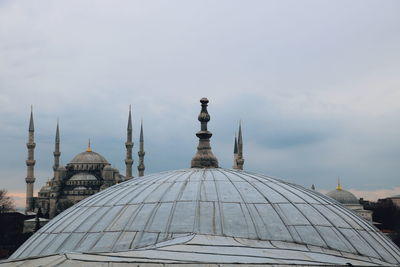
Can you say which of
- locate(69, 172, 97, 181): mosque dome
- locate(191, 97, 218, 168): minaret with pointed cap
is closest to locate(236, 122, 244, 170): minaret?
locate(69, 172, 97, 181): mosque dome

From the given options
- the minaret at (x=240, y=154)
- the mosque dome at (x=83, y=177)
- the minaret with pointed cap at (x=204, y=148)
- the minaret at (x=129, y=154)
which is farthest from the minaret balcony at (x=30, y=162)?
the minaret with pointed cap at (x=204, y=148)

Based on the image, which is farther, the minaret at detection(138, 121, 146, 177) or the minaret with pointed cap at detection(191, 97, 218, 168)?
the minaret at detection(138, 121, 146, 177)

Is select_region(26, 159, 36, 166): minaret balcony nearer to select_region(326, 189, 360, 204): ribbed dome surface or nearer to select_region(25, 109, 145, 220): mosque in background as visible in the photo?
select_region(25, 109, 145, 220): mosque in background

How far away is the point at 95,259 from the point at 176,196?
12.5 ft

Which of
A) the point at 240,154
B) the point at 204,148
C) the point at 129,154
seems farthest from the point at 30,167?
the point at 204,148

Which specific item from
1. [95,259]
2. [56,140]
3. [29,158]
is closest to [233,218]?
[95,259]

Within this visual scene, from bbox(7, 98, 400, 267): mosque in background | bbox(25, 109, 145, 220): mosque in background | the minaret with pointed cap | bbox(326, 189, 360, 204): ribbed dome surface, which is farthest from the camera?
bbox(326, 189, 360, 204): ribbed dome surface

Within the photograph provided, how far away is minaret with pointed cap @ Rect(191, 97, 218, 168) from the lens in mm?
14578

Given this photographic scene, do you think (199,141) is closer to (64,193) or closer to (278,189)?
(278,189)

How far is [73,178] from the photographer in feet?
407

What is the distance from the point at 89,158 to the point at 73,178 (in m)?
7.26

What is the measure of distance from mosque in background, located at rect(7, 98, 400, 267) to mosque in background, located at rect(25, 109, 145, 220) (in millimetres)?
100520

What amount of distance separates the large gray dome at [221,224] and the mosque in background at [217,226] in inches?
0.6

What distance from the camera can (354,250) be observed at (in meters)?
11.6
